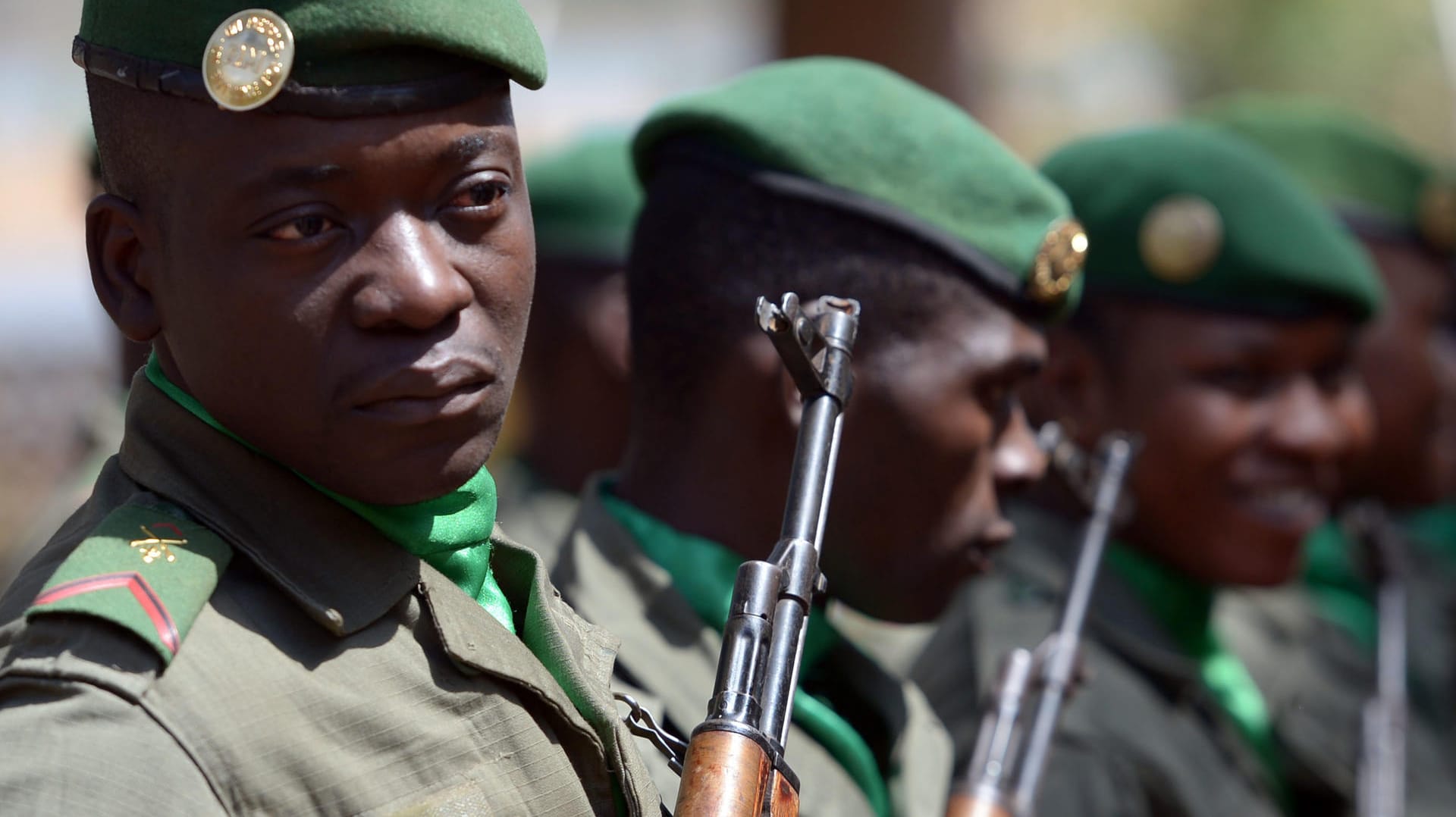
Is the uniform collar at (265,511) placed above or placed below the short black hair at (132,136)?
below

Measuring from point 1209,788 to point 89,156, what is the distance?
10.8 feet

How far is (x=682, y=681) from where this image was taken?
9.05ft

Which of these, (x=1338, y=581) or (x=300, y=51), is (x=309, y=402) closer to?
(x=300, y=51)

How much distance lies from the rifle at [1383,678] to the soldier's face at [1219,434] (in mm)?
807

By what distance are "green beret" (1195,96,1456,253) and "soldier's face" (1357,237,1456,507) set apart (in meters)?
0.11

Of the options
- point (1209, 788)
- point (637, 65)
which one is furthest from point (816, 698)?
point (637, 65)

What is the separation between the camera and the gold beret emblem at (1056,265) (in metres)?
3.17

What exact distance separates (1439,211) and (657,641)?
4.35 metres

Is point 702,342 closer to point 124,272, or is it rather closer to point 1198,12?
point 124,272

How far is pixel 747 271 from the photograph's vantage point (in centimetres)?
303

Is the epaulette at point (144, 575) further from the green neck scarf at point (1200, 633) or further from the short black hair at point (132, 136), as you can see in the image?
the green neck scarf at point (1200, 633)

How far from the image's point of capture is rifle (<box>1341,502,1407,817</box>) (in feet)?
15.9

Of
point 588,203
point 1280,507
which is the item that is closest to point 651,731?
point 1280,507

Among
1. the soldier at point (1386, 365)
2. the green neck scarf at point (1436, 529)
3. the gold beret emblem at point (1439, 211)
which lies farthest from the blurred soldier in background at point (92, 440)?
the green neck scarf at point (1436, 529)
